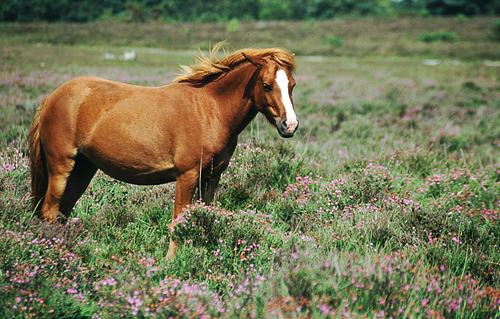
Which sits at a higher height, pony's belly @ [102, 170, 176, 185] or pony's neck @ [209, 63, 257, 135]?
pony's neck @ [209, 63, 257, 135]

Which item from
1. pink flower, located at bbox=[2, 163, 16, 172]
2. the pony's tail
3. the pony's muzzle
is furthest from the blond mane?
pink flower, located at bbox=[2, 163, 16, 172]

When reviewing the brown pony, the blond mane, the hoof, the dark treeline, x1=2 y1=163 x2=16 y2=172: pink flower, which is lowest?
the hoof

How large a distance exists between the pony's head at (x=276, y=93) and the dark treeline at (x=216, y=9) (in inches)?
1973

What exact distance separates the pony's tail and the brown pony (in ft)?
0.26

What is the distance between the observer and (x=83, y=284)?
303 cm

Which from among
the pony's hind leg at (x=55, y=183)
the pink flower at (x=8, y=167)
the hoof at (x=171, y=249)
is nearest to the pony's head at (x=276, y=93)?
the hoof at (x=171, y=249)

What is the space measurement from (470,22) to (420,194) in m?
64.9

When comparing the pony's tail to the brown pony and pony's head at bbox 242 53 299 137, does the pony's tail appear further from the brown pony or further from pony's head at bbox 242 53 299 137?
pony's head at bbox 242 53 299 137

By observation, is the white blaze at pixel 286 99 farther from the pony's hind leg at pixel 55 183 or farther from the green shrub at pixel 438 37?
the green shrub at pixel 438 37

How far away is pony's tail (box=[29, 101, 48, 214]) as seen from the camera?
4027 millimetres

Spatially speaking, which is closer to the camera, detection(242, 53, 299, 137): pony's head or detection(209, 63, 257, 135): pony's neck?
detection(242, 53, 299, 137): pony's head

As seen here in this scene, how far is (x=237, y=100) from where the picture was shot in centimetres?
379

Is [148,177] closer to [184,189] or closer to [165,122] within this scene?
[184,189]

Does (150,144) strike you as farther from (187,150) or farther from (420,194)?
(420,194)
